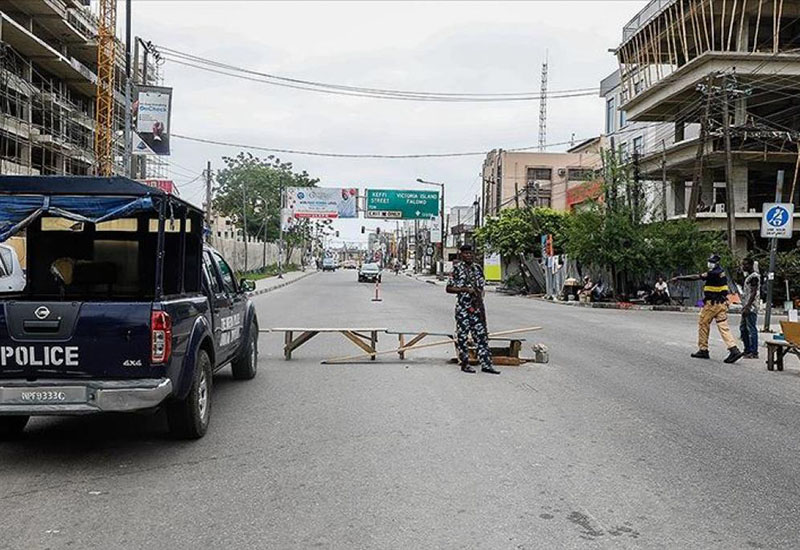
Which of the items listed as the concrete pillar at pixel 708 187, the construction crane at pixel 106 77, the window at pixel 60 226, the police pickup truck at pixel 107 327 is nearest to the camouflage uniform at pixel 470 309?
the police pickup truck at pixel 107 327

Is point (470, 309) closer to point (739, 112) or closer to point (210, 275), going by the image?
point (210, 275)

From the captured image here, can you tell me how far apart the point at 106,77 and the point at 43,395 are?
161ft

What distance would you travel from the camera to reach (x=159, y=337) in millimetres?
6141

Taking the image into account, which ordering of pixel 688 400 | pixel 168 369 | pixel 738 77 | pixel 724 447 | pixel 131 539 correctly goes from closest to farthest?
pixel 131 539 < pixel 168 369 < pixel 724 447 < pixel 688 400 < pixel 738 77

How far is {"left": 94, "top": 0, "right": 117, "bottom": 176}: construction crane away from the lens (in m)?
46.2

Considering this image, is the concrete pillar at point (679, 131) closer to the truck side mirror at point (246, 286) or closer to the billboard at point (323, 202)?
the billboard at point (323, 202)

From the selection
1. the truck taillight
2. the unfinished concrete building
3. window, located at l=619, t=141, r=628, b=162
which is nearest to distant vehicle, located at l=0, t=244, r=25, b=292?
the truck taillight

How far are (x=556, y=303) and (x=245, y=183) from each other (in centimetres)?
4710

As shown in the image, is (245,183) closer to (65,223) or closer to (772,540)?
(65,223)

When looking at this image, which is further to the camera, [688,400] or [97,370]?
[688,400]

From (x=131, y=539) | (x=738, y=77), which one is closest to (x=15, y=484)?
(x=131, y=539)

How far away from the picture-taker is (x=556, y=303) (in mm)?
33125

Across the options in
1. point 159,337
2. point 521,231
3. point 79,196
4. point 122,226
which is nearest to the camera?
point 159,337

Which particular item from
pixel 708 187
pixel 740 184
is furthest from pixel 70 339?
pixel 708 187
